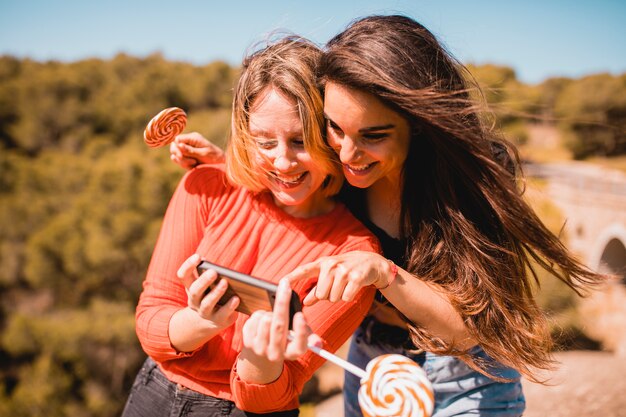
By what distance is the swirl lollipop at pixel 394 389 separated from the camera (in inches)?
56.9

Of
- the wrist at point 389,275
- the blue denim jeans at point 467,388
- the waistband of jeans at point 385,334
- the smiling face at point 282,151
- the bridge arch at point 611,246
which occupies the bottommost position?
the bridge arch at point 611,246

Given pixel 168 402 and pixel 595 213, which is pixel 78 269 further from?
pixel 595 213

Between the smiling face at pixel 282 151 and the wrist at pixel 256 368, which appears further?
the smiling face at pixel 282 151

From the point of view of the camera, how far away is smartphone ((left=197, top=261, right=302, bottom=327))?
4.21 ft

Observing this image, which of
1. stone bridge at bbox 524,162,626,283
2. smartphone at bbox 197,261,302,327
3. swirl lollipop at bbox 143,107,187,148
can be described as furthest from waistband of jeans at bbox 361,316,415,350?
stone bridge at bbox 524,162,626,283

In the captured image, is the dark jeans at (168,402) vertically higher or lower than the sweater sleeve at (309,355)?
lower

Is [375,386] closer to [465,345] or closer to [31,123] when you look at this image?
[465,345]

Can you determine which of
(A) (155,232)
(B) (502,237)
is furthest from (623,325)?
(B) (502,237)

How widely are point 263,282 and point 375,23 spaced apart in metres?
1.21

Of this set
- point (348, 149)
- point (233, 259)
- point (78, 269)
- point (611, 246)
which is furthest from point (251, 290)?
point (611, 246)

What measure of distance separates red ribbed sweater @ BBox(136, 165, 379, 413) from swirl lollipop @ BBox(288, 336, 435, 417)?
22 centimetres

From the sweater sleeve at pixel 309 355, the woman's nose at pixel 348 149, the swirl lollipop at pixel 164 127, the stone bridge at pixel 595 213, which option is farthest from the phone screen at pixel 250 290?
the stone bridge at pixel 595 213

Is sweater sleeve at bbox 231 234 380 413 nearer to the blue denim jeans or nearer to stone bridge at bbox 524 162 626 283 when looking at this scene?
the blue denim jeans

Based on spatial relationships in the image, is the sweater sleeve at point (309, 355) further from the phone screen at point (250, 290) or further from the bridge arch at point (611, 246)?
the bridge arch at point (611, 246)
